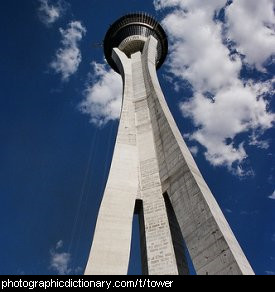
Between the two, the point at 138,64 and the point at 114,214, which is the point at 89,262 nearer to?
the point at 114,214

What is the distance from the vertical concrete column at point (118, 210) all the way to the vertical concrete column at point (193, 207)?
121cm

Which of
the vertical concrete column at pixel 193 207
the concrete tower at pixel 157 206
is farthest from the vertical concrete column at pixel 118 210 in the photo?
the vertical concrete column at pixel 193 207

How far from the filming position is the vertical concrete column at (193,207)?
31.3 feet

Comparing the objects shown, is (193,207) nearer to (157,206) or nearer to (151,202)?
(157,206)

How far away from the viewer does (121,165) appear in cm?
1435

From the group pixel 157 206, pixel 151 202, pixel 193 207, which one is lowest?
pixel 193 207

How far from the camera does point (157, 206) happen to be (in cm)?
1288

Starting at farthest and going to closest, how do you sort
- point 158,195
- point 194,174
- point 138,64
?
1. point 138,64
2. point 158,195
3. point 194,174

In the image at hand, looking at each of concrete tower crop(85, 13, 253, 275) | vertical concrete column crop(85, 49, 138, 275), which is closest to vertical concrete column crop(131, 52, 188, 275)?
concrete tower crop(85, 13, 253, 275)

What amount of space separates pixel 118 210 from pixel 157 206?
1.45 metres

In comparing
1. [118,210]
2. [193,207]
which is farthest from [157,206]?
[193,207]

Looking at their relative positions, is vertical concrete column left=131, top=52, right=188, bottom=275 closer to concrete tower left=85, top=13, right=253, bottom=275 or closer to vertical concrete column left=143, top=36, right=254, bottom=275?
concrete tower left=85, top=13, right=253, bottom=275
